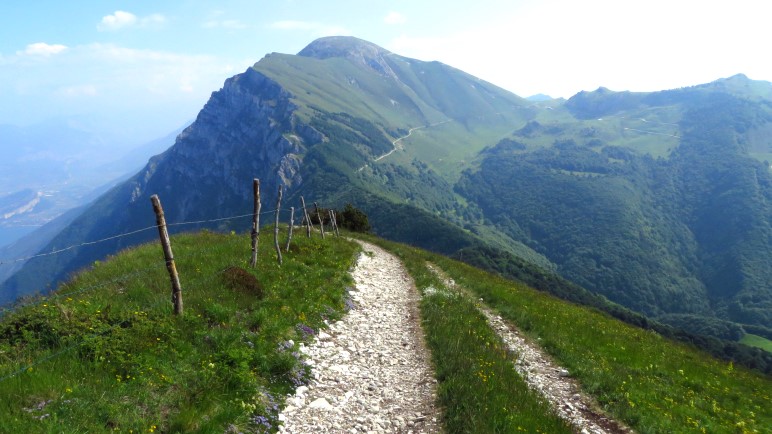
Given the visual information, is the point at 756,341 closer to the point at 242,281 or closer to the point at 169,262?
the point at 242,281

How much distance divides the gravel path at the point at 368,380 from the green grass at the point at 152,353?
61cm

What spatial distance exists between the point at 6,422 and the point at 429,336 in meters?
11.6

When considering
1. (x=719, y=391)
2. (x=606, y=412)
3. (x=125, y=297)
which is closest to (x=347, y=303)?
(x=125, y=297)

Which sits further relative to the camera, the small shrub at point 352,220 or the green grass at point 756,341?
the green grass at point 756,341

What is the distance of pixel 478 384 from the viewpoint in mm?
10633

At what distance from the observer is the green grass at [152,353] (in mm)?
7148

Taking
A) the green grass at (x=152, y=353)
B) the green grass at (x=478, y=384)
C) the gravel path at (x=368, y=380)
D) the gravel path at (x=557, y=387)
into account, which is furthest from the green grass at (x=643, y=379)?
the green grass at (x=152, y=353)

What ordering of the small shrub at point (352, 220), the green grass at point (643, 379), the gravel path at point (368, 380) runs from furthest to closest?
the small shrub at point (352, 220), the green grass at point (643, 379), the gravel path at point (368, 380)

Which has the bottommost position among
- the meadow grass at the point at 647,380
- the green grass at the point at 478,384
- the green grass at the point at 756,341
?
the green grass at the point at 756,341

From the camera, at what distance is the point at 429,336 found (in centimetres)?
1493

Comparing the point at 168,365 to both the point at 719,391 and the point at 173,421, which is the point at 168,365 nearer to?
the point at 173,421

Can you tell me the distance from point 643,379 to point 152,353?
626 inches

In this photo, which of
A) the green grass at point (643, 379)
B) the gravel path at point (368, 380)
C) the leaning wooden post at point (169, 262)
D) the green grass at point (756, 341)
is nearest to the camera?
the gravel path at point (368, 380)

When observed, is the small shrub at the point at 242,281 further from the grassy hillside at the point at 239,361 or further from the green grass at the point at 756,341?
the green grass at the point at 756,341
